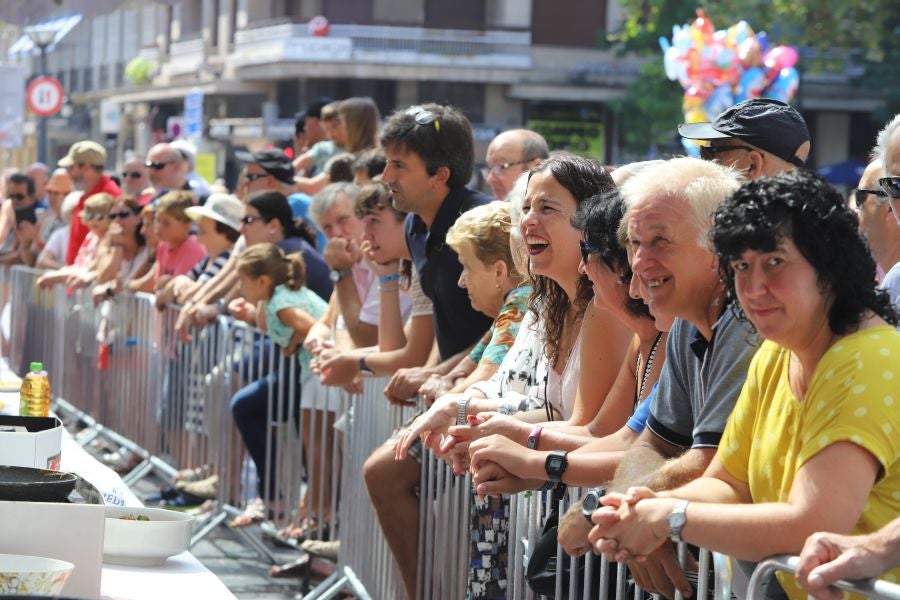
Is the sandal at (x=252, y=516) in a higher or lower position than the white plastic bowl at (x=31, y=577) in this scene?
lower

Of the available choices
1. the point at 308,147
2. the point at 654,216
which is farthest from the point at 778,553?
the point at 308,147

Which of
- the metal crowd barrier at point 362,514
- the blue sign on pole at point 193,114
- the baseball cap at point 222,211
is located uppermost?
the blue sign on pole at point 193,114

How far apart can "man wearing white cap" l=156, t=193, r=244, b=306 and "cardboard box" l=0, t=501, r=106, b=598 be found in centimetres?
628

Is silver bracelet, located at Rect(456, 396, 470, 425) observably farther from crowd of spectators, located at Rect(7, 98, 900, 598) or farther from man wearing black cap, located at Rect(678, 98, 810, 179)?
man wearing black cap, located at Rect(678, 98, 810, 179)

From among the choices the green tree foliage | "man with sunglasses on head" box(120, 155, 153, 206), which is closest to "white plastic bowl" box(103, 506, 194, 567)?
"man with sunglasses on head" box(120, 155, 153, 206)

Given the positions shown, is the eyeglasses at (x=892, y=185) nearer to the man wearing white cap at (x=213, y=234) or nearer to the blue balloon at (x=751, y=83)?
the man wearing white cap at (x=213, y=234)

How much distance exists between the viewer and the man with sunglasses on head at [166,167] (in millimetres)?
11406

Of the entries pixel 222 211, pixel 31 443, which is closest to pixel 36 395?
pixel 31 443

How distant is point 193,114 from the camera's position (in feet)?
77.7

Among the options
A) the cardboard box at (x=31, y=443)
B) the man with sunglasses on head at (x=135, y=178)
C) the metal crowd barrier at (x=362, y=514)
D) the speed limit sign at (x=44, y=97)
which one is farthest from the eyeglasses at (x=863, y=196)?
the speed limit sign at (x=44, y=97)

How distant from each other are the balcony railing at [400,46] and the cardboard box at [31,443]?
39.4 metres

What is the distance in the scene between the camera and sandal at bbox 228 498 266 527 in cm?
768

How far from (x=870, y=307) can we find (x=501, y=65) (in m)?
41.1

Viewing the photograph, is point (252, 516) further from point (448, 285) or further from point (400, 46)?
point (400, 46)
